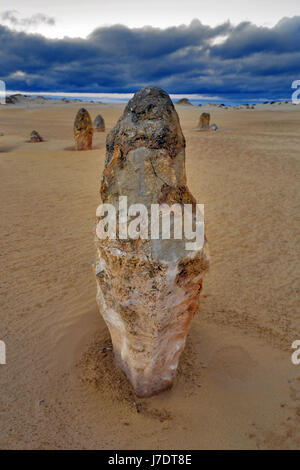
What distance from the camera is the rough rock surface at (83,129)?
1633 centimetres

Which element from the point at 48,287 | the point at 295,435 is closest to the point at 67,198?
the point at 48,287

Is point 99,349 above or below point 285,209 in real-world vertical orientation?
below

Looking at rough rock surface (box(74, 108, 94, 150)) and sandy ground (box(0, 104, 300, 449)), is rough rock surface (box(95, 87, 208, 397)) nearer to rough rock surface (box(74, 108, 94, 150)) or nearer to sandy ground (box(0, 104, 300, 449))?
sandy ground (box(0, 104, 300, 449))

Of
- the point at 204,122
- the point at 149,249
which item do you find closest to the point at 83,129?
the point at 204,122

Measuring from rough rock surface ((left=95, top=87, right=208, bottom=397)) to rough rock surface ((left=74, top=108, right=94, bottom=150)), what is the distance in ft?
47.2

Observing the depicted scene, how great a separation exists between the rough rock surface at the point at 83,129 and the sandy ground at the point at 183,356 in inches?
337

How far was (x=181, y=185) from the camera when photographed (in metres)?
3.02

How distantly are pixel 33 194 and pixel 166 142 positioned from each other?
319 inches

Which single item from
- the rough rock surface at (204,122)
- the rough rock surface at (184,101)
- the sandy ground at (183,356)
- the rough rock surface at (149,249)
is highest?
the rough rock surface at (184,101)

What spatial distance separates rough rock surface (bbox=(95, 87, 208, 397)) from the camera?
9.36 ft

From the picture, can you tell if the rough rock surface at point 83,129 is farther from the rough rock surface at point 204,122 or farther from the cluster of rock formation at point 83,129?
the rough rock surface at point 204,122

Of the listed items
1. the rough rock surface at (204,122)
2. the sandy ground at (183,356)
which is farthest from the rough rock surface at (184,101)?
the sandy ground at (183,356)

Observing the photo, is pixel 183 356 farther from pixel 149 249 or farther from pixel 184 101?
pixel 184 101
